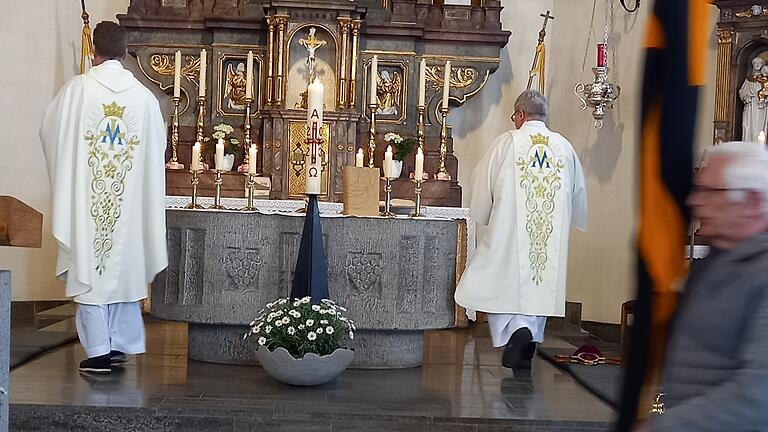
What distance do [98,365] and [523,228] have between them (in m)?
2.92

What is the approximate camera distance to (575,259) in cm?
1005

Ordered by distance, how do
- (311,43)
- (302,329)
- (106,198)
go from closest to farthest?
1. (302,329)
2. (106,198)
3. (311,43)

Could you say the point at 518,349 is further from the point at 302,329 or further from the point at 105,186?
the point at 105,186

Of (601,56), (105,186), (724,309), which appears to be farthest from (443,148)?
(724,309)

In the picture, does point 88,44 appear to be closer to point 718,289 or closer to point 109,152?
point 109,152

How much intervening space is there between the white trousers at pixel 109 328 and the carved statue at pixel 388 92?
14.7 feet

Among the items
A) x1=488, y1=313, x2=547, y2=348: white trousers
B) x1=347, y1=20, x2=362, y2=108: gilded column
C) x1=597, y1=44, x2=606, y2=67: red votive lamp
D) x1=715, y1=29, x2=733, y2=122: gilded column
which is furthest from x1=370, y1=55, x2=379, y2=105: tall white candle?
x1=488, y1=313, x2=547, y2=348: white trousers

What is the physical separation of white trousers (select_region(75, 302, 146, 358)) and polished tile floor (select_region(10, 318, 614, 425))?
168 millimetres

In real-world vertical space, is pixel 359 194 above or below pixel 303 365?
above

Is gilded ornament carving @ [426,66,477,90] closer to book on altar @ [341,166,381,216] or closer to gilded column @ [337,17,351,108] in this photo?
gilded column @ [337,17,351,108]

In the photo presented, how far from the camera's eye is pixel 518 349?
6430 mm

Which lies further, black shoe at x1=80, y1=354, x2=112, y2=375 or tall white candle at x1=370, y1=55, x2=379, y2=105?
tall white candle at x1=370, y1=55, x2=379, y2=105

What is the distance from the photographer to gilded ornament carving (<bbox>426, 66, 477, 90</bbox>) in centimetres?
985

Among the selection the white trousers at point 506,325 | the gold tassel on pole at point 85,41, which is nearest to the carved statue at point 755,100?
the white trousers at point 506,325
